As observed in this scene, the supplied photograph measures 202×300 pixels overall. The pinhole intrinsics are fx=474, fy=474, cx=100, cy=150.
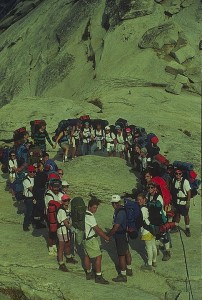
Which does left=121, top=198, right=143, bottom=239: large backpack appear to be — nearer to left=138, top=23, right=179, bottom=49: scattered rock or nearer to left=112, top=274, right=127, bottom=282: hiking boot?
left=112, top=274, right=127, bottom=282: hiking boot

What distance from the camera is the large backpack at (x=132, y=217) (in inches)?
559

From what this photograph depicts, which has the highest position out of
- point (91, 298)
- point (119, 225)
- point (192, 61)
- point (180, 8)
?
point (180, 8)

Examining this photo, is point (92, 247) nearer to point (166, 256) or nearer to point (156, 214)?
point (156, 214)

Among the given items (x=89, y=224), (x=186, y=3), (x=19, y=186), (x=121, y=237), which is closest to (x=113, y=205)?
(x=89, y=224)

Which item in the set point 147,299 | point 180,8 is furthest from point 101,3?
point 147,299

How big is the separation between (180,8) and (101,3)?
9.03 m

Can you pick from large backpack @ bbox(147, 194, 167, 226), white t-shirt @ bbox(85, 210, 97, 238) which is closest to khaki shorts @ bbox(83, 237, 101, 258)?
white t-shirt @ bbox(85, 210, 97, 238)

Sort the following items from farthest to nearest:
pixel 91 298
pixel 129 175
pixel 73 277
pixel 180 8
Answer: pixel 180 8 < pixel 129 175 < pixel 73 277 < pixel 91 298

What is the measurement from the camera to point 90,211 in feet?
45.7

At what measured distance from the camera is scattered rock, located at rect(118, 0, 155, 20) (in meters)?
42.7

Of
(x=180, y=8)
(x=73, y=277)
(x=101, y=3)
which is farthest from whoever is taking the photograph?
(x=101, y=3)

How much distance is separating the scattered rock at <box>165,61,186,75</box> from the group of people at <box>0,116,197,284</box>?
647 inches

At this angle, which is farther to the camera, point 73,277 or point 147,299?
point 73,277

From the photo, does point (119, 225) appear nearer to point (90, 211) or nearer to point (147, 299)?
point (90, 211)
